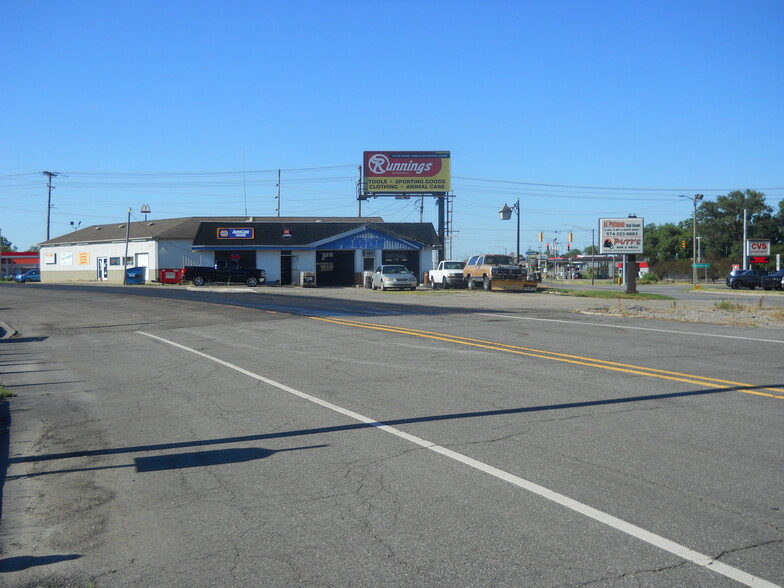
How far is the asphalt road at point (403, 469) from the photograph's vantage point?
4730 millimetres

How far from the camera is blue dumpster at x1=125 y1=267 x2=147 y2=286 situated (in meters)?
62.2

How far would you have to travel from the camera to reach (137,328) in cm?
2298

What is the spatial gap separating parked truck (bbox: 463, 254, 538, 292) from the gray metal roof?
2865 centimetres

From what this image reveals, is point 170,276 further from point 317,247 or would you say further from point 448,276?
point 448,276

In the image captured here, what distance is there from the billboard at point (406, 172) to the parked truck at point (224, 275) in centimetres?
1548

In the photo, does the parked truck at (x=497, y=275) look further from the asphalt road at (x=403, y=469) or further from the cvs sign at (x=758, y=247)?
the cvs sign at (x=758, y=247)

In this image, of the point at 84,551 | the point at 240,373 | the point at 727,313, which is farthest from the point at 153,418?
the point at 727,313

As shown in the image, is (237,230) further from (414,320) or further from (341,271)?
(414,320)

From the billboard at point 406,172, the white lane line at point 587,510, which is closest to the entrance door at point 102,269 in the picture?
the billboard at point 406,172

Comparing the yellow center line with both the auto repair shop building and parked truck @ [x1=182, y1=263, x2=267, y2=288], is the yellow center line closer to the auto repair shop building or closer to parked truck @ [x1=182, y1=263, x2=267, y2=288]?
parked truck @ [x1=182, y1=263, x2=267, y2=288]

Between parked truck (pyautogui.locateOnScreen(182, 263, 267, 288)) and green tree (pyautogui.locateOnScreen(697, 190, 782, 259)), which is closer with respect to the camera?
parked truck (pyautogui.locateOnScreen(182, 263, 267, 288))

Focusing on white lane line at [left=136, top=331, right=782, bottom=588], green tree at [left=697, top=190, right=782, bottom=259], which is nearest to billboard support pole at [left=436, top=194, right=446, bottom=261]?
white lane line at [left=136, top=331, right=782, bottom=588]

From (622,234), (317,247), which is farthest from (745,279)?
(317,247)

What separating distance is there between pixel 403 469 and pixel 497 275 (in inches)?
1384
